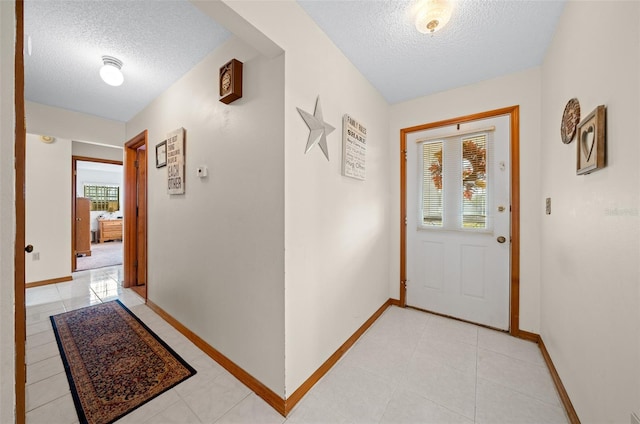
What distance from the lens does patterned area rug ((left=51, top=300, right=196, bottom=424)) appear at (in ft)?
4.73

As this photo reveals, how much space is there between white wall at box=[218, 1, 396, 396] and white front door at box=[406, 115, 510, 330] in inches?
23.0

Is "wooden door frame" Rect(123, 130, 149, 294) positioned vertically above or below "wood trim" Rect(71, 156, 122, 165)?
below

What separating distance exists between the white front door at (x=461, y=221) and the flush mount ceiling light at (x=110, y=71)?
113 inches

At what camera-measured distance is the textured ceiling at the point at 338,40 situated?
150cm

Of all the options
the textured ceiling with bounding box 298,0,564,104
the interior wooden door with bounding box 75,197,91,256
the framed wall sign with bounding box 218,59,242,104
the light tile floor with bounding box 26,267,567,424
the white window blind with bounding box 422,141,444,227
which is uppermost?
the textured ceiling with bounding box 298,0,564,104

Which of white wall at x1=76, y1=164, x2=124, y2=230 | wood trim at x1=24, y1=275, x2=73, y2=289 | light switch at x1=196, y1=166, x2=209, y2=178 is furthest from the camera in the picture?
white wall at x1=76, y1=164, x2=124, y2=230

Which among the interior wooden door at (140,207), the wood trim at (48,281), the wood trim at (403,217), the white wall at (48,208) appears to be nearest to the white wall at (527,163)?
the wood trim at (403,217)

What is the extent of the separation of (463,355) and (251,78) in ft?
8.57

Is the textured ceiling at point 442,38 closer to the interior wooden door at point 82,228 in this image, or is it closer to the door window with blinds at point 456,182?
the door window with blinds at point 456,182

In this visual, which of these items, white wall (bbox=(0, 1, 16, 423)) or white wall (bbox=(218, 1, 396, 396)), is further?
white wall (bbox=(218, 1, 396, 396))

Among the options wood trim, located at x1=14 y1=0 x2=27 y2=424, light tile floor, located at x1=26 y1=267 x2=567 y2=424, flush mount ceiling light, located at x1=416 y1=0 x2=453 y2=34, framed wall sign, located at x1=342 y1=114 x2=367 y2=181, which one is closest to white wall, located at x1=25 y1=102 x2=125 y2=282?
light tile floor, located at x1=26 y1=267 x2=567 y2=424

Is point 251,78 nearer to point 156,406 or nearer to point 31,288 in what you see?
point 156,406

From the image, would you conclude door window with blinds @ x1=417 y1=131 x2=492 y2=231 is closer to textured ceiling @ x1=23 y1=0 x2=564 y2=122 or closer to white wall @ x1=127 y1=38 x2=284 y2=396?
textured ceiling @ x1=23 y1=0 x2=564 y2=122

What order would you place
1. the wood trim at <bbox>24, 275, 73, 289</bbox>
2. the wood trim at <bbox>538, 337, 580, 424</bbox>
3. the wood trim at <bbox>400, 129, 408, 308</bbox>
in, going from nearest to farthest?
the wood trim at <bbox>538, 337, 580, 424</bbox> < the wood trim at <bbox>400, 129, 408, 308</bbox> < the wood trim at <bbox>24, 275, 73, 289</bbox>
